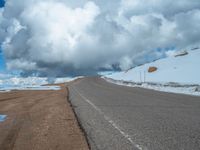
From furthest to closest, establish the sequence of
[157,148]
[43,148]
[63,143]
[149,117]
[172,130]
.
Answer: [149,117], [172,130], [63,143], [43,148], [157,148]

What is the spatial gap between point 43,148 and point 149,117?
4580 mm

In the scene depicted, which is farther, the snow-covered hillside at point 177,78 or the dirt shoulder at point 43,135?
the snow-covered hillside at point 177,78

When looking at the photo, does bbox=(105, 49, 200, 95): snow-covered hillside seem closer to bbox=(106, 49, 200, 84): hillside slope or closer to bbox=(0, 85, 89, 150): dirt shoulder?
bbox=(106, 49, 200, 84): hillside slope

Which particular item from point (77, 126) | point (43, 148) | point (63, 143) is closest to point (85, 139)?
point (63, 143)

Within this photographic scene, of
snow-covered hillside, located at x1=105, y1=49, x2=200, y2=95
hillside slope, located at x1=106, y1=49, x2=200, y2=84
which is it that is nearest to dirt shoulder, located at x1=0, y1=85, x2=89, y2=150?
snow-covered hillside, located at x1=105, y1=49, x2=200, y2=95

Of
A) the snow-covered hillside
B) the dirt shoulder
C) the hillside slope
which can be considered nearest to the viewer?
the dirt shoulder

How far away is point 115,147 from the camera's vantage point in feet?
19.1

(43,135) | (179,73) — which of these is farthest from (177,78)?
(43,135)

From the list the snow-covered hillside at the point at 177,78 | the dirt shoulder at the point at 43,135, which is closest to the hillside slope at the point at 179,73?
the snow-covered hillside at the point at 177,78

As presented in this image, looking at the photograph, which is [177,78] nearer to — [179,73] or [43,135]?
[179,73]

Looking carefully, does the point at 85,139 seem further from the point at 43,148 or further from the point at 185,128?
the point at 185,128

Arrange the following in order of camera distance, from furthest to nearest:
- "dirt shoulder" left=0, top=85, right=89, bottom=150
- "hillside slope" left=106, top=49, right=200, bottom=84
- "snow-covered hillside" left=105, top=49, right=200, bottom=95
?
"hillside slope" left=106, top=49, right=200, bottom=84, "snow-covered hillside" left=105, top=49, right=200, bottom=95, "dirt shoulder" left=0, top=85, right=89, bottom=150

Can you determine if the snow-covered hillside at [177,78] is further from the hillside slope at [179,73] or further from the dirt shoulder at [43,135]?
the dirt shoulder at [43,135]

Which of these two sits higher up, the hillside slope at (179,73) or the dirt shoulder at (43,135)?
the hillside slope at (179,73)
